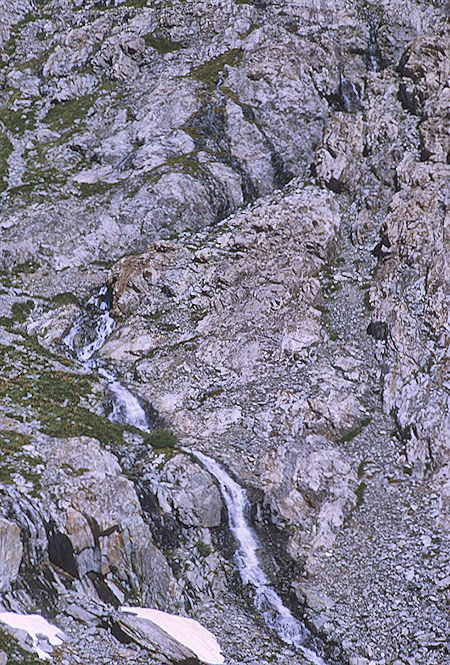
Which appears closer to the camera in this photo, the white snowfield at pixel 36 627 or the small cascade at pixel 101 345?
the white snowfield at pixel 36 627

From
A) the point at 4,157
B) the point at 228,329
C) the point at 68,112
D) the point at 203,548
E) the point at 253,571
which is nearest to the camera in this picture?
the point at 253,571

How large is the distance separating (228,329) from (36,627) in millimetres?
25105

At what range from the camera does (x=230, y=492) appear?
31391 mm

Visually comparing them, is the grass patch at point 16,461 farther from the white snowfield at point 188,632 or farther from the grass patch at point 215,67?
the grass patch at point 215,67

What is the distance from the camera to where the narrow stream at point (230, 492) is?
26.3 m

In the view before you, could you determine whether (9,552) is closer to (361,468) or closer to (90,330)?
(361,468)

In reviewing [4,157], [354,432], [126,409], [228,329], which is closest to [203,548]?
[126,409]

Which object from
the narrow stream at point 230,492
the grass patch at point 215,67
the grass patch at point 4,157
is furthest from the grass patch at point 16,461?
the grass patch at point 215,67

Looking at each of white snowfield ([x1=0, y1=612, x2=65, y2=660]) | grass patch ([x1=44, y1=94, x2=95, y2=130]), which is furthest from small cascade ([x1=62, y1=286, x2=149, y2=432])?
grass patch ([x1=44, y1=94, x2=95, y2=130])

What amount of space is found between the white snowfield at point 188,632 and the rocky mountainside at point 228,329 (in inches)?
23.9

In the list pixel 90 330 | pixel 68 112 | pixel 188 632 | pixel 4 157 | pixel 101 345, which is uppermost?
pixel 68 112

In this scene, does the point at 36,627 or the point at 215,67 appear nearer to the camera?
the point at 36,627

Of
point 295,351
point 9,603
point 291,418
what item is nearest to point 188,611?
point 9,603

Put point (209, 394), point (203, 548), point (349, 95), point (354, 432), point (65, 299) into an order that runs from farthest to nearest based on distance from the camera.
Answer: point (349, 95), point (65, 299), point (209, 394), point (354, 432), point (203, 548)
